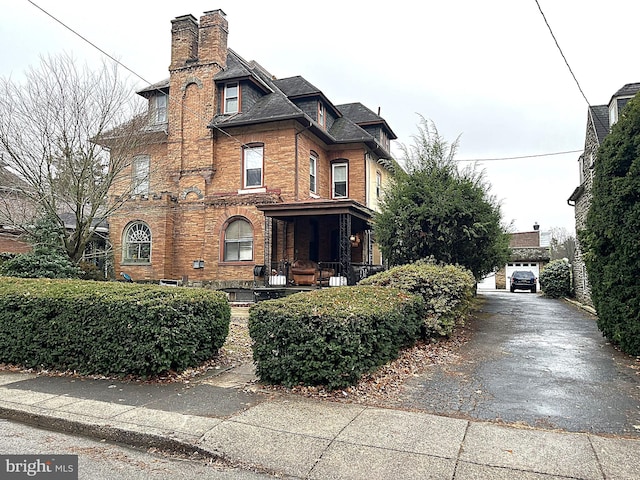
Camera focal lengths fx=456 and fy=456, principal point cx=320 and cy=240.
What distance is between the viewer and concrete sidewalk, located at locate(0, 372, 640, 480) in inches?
147

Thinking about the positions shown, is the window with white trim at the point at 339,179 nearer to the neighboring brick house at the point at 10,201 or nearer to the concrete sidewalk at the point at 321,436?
the neighboring brick house at the point at 10,201

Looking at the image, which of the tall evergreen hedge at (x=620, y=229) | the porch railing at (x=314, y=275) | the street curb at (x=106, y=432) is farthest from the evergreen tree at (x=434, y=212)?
the street curb at (x=106, y=432)

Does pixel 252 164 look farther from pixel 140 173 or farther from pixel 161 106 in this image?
pixel 161 106

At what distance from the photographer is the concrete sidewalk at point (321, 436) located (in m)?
3.73

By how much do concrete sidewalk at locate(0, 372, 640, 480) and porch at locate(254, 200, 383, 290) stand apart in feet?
34.9

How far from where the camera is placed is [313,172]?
20.2 metres

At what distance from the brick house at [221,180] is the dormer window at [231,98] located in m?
0.04

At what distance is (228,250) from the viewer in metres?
18.9

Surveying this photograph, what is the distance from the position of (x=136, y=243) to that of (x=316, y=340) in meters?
16.2

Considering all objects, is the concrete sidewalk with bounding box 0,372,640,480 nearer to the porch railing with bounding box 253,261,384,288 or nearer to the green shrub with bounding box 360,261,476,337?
the green shrub with bounding box 360,261,476,337

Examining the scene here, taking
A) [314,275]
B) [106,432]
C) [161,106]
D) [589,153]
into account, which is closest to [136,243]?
[161,106]

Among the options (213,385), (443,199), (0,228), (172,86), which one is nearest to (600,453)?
(213,385)

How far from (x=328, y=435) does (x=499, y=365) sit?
4.13 metres

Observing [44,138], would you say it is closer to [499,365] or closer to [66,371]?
[66,371]
